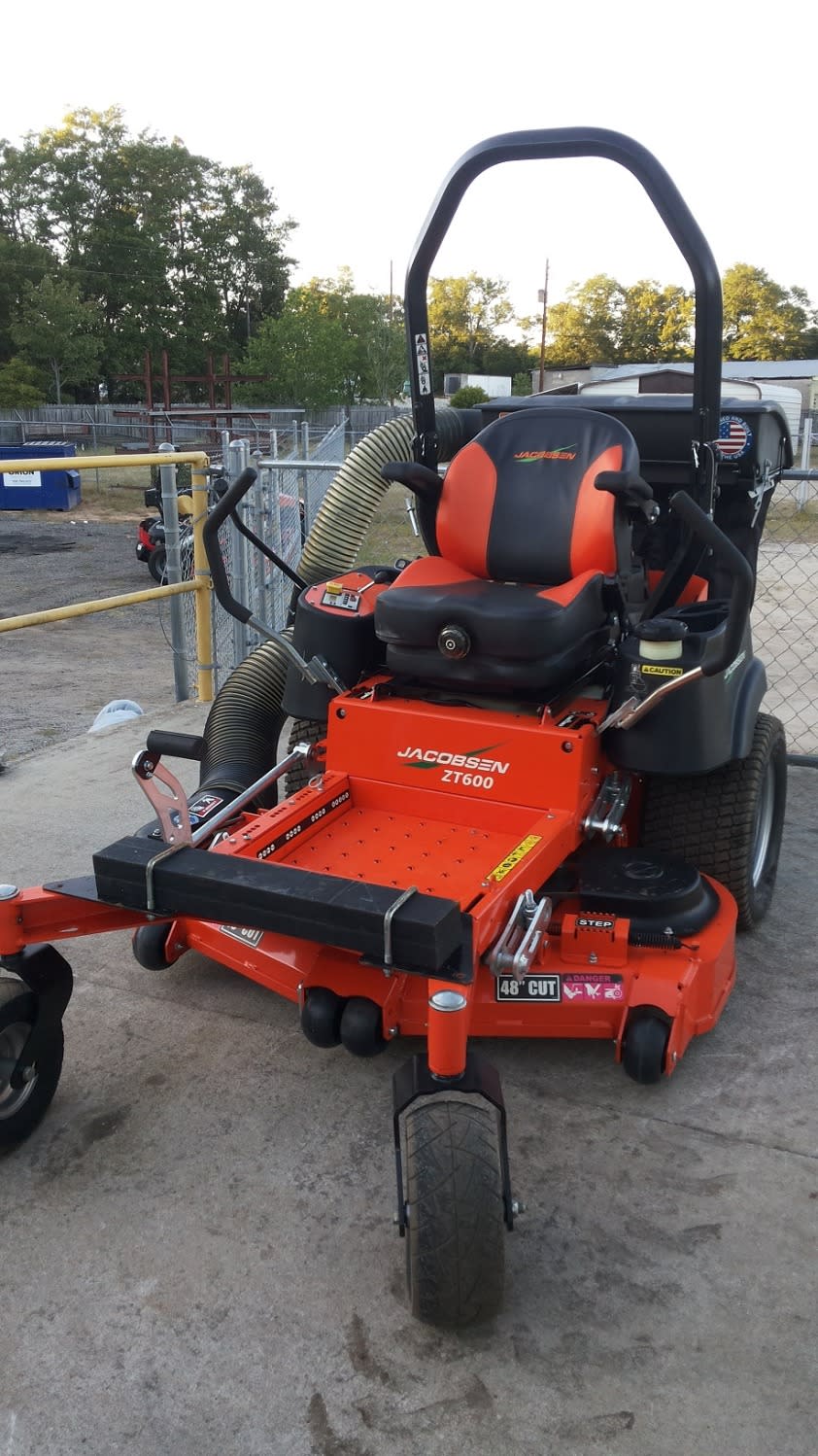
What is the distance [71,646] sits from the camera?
980 centimetres

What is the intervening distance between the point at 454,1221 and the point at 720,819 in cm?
186

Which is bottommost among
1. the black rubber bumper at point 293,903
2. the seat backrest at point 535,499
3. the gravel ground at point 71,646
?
the gravel ground at point 71,646

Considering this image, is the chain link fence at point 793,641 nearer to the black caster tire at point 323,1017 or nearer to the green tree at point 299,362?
the black caster tire at point 323,1017

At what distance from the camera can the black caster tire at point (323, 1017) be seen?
290cm

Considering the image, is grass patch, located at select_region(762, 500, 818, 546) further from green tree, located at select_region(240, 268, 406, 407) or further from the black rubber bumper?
green tree, located at select_region(240, 268, 406, 407)

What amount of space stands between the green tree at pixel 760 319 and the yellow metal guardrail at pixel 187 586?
63.5m

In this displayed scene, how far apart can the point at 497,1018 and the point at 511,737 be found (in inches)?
30.7

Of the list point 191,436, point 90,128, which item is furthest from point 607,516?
point 90,128

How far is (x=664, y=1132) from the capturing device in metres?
2.85

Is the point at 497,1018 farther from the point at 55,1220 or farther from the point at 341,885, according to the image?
the point at 55,1220

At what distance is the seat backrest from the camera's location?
3.54 metres

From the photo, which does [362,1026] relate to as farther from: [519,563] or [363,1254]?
[519,563]

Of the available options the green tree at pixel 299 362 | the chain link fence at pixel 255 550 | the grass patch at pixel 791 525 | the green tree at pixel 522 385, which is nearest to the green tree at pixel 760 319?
the green tree at pixel 522 385

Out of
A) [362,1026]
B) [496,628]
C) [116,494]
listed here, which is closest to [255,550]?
[496,628]
